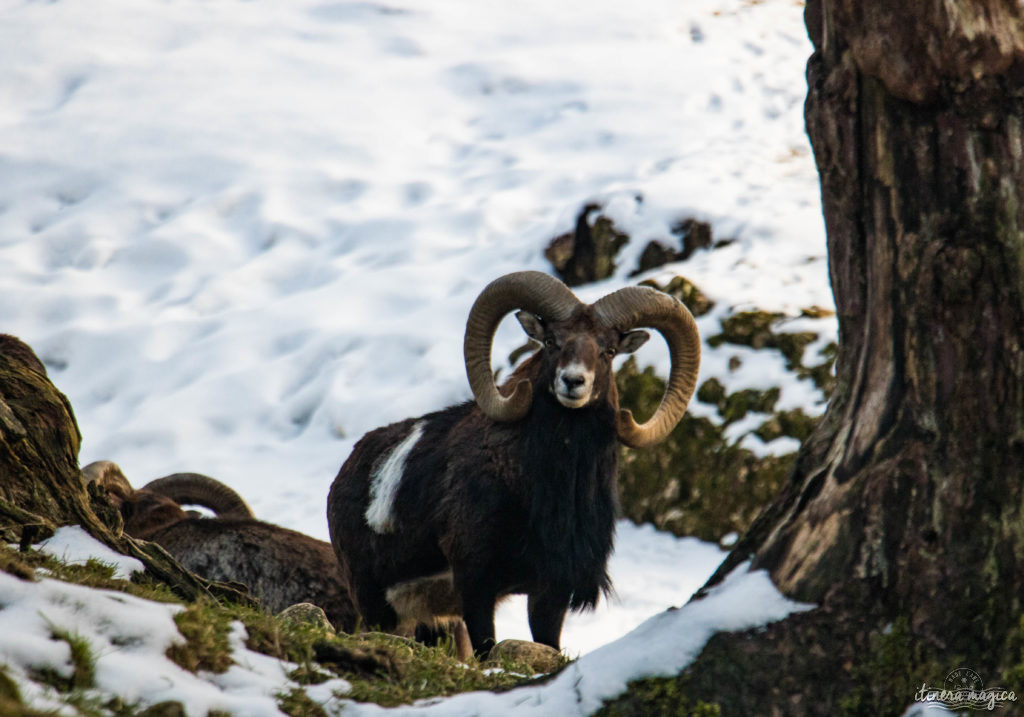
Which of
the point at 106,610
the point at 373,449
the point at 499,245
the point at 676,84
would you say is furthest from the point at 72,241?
the point at 106,610

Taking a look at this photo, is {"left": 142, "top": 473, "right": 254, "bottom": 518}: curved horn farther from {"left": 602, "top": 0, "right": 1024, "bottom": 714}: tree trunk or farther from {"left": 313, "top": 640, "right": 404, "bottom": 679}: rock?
{"left": 602, "top": 0, "right": 1024, "bottom": 714}: tree trunk

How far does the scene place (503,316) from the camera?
368 inches

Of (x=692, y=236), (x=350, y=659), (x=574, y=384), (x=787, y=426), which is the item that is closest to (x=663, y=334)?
(x=574, y=384)

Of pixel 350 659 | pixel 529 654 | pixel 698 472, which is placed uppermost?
pixel 350 659

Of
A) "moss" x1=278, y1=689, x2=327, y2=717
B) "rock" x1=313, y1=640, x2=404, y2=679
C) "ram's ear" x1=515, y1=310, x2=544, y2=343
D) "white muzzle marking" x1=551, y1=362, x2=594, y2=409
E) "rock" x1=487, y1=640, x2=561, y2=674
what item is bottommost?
"rock" x1=487, y1=640, x2=561, y2=674

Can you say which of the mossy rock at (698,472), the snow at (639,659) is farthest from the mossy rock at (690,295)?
the snow at (639,659)

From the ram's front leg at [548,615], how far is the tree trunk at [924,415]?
4027mm

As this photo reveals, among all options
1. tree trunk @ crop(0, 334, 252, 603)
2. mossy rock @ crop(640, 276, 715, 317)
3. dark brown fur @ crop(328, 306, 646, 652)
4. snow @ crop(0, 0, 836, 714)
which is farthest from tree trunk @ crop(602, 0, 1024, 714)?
mossy rock @ crop(640, 276, 715, 317)

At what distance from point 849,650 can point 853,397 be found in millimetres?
1023

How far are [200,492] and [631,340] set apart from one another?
625 centimetres

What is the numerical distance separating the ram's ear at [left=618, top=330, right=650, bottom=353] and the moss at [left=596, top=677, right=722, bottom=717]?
4923mm

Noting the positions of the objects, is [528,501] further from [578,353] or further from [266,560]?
[266,560]

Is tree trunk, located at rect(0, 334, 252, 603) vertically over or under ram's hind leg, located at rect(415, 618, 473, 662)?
over

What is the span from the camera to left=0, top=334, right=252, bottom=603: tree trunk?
19.0 ft
